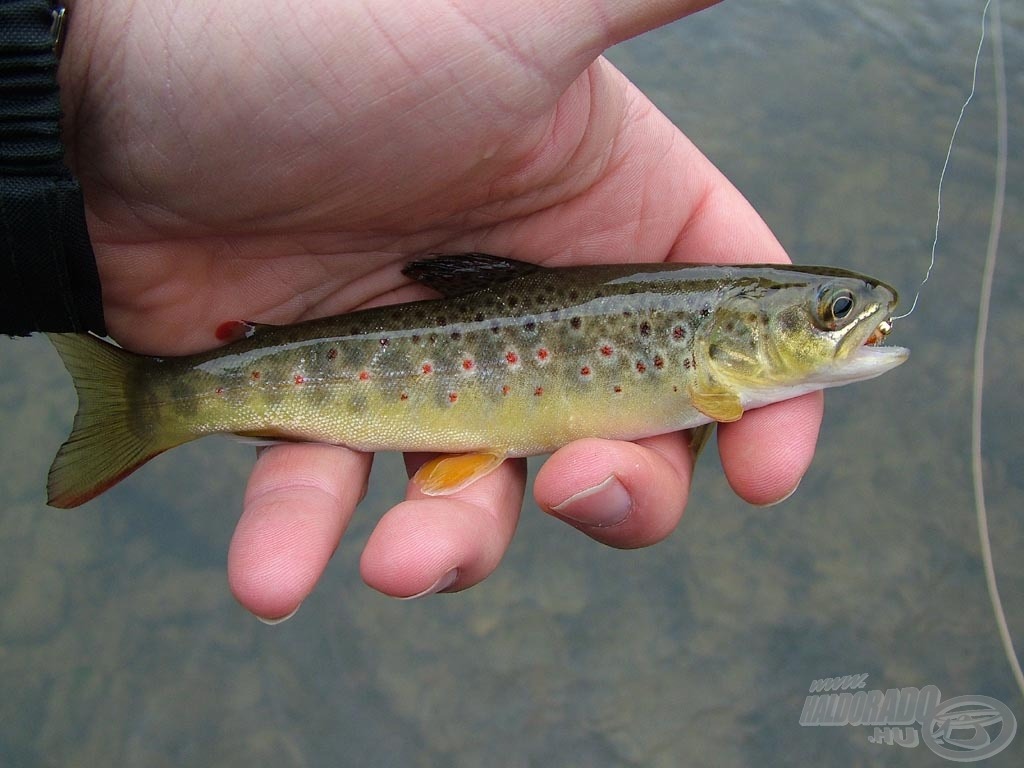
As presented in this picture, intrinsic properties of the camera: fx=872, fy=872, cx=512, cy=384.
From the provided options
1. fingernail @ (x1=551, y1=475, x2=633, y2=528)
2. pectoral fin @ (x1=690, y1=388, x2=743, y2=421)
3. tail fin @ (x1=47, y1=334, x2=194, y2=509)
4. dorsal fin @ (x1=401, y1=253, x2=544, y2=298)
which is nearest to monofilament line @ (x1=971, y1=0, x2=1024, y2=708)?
pectoral fin @ (x1=690, y1=388, x2=743, y2=421)

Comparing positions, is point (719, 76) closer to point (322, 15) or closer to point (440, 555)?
point (322, 15)

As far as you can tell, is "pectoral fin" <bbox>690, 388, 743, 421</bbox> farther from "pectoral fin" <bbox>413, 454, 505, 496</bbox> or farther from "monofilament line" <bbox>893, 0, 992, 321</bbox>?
"monofilament line" <bbox>893, 0, 992, 321</bbox>

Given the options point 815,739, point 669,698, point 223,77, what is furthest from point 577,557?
point 223,77

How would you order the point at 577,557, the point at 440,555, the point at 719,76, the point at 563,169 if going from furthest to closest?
1. the point at 719,76
2. the point at 577,557
3. the point at 563,169
4. the point at 440,555

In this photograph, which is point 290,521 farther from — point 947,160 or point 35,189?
point 947,160

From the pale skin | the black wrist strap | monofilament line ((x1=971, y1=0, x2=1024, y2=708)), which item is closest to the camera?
the black wrist strap

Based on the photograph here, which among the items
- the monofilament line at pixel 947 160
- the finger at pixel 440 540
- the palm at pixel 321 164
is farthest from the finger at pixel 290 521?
the monofilament line at pixel 947 160
